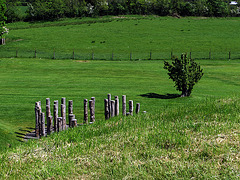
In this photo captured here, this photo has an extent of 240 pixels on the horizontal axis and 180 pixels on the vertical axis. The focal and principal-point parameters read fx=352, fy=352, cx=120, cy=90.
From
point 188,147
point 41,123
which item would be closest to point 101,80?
point 41,123

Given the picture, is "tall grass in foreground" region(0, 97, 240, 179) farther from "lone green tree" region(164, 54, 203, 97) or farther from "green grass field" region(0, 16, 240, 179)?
"lone green tree" region(164, 54, 203, 97)

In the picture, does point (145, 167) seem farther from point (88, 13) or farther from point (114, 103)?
point (88, 13)

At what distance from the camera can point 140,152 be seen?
9891 millimetres

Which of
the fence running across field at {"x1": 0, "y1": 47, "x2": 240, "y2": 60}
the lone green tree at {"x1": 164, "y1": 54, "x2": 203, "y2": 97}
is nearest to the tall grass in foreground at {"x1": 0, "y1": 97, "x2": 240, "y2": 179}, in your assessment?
the lone green tree at {"x1": 164, "y1": 54, "x2": 203, "y2": 97}

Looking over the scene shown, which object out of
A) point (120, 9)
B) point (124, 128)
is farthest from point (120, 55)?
point (120, 9)

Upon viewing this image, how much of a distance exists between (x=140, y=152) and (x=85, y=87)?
23.7 metres

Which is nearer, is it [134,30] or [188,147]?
[188,147]

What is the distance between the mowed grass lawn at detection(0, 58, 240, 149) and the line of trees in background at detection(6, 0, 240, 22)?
2954 inches

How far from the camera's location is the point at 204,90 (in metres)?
32.5

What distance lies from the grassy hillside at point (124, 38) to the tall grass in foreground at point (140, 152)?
53.3 meters

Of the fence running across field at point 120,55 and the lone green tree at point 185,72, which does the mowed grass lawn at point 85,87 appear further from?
the fence running across field at point 120,55

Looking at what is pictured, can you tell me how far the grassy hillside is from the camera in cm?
7408

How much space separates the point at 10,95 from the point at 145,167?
22.3 metres

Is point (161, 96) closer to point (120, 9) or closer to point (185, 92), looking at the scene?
point (185, 92)
